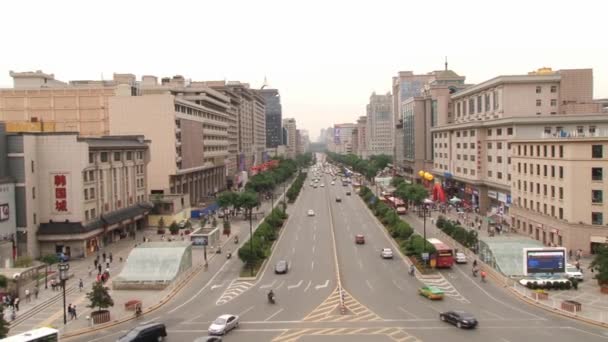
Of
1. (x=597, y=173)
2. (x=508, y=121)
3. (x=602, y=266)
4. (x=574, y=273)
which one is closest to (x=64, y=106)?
(x=508, y=121)

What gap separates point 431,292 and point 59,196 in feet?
133

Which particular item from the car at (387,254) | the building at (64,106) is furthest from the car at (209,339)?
the building at (64,106)

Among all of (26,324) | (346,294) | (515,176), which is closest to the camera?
(26,324)

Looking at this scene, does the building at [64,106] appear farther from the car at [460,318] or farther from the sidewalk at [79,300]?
the car at [460,318]

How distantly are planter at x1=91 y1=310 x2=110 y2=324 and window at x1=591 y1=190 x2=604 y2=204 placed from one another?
45.2 m

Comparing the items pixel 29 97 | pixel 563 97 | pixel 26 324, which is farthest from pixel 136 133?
pixel 563 97

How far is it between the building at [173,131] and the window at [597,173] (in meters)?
60.9

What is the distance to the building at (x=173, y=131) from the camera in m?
89.4

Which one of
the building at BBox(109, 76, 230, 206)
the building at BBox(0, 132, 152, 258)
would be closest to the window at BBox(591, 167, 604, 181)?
the building at BBox(0, 132, 152, 258)

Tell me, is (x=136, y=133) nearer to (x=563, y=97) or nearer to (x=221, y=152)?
Result: (x=221, y=152)

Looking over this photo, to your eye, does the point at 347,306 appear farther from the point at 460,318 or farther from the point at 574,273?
the point at 574,273

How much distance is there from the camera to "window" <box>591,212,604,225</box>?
177 ft

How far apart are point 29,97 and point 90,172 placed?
159ft

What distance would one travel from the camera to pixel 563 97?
85125mm
